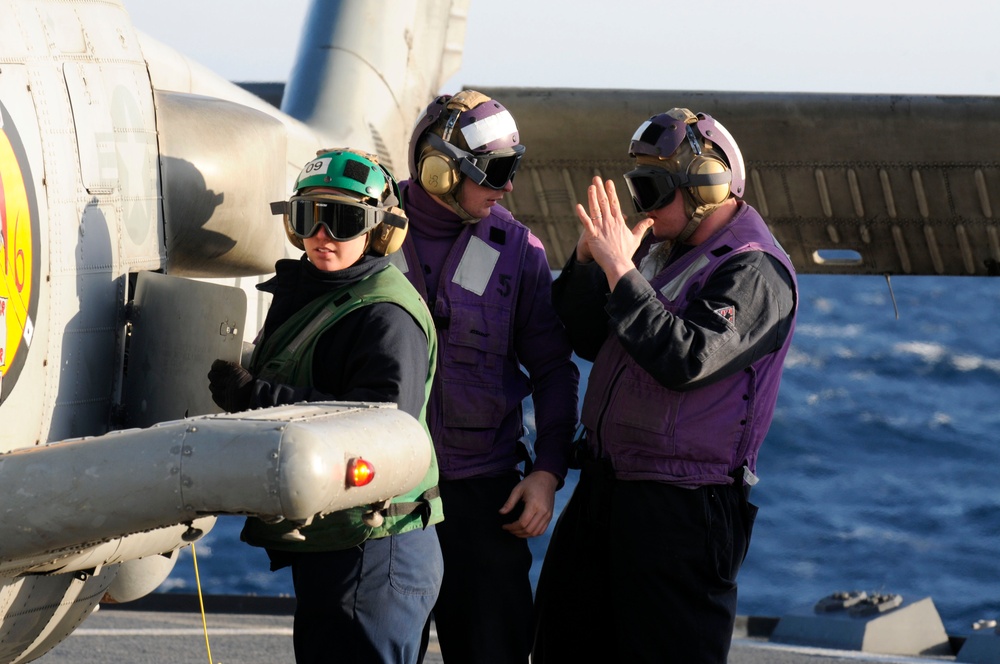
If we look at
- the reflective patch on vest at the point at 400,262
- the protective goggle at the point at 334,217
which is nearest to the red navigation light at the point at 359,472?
the protective goggle at the point at 334,217

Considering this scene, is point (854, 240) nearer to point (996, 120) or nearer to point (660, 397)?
point (996, 120)

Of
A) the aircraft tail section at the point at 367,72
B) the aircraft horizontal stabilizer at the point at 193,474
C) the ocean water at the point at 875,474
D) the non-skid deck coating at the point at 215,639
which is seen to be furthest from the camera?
the ocean water at the point at 875,474

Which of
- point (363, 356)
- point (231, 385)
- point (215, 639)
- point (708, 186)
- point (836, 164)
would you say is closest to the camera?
point (363, 356)

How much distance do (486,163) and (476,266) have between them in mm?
335

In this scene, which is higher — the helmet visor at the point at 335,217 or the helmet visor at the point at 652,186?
the helmet visor at the point at 652,186

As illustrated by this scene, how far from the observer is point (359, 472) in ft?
10.1

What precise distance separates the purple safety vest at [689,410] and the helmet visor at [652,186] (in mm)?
188

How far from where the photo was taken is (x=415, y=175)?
452 centimetres

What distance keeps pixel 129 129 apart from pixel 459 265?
1.13m

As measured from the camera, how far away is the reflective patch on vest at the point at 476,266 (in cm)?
447

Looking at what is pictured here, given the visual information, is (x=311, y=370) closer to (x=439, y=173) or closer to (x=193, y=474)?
(x=193, y=474)

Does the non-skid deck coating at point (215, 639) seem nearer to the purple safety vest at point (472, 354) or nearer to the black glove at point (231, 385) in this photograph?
the purple safety vest at point (472, 354)

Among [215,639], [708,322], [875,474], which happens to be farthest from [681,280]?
[875,474]

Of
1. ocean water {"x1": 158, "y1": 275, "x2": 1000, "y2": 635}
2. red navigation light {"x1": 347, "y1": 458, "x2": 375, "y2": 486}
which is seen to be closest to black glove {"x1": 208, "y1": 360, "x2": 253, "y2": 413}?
red navigation light {"x1": 347, "y1": 458, "x2": 375, "y2": 486}
